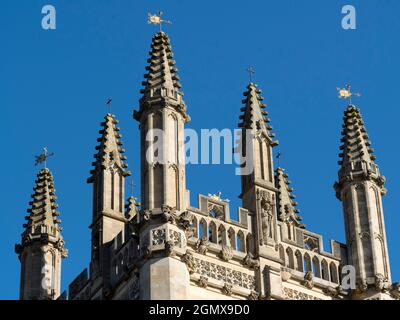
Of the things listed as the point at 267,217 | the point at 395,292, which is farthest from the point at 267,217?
the point at 395,292

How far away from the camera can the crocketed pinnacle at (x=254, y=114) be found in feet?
203

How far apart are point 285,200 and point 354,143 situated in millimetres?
4799

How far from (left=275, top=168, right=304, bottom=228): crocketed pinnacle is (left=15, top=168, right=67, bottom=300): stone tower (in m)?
6.96

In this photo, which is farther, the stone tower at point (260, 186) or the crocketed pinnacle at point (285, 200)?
the crocketed pinnacle at point (285, 200)

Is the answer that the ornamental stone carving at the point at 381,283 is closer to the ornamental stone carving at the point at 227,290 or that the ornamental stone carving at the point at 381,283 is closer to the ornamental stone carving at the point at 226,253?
the ornamental stone carving at the point at 226,253

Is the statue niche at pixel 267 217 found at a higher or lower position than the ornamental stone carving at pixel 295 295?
higher

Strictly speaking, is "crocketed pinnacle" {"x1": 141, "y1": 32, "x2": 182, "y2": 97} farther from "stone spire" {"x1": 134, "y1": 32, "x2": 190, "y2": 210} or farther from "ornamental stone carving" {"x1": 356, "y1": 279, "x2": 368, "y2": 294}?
"ornamental stone carving" {"x1": 356, "y1": 279, "x2": 368, "y2": 294}

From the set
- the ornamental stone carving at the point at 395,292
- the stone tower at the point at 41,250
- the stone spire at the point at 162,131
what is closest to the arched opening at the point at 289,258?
the ornamental stone carving at the point at 395,292

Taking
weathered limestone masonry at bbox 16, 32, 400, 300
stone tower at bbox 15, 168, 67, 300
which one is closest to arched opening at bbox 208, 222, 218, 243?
weathered limestone masonry at bbox 16, 32, 400, 300

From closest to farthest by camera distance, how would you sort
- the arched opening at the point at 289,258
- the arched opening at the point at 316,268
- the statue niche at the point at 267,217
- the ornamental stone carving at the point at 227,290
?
the ornamental stone carving at the point at 227,290 → the statue niche at the point at 267,217 → the arched opening at the point at 289,258 → the arched opening at the point at 316,268

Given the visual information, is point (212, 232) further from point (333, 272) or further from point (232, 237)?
point (333, 272)

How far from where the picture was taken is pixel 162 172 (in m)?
58.2

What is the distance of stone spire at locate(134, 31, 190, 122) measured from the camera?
59.9 metres
